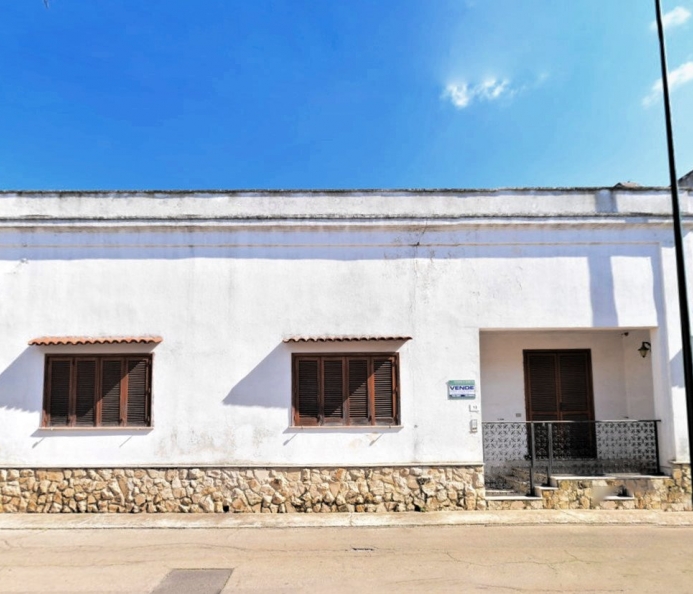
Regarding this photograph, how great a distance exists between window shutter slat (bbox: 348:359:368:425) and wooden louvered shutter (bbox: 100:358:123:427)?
4259 millimetres

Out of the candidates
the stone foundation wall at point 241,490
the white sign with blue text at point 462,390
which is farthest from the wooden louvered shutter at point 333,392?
the white sign with blue text at point 462,390

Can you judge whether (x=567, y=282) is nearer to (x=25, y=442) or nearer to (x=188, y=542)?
(x=188, y=542)

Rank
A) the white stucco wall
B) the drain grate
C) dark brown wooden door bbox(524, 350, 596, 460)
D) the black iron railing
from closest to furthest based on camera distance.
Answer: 1. the drain grate
2. the white stucco wall
3. the black iron railing
4. dark brown wooden door bbox(524, 350, 596, 460)

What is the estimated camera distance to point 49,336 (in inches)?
388

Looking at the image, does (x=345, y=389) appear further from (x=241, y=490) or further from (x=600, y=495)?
(x=600, y=495)

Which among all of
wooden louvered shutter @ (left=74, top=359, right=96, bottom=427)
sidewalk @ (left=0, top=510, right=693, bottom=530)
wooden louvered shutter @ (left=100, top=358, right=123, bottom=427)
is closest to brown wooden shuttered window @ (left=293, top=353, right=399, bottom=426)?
sidewalk @ (left=0, top=510, right=693, bottom=530)

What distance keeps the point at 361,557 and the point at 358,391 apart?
10.5 ft

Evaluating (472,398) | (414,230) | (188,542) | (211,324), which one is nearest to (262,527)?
(188,542)

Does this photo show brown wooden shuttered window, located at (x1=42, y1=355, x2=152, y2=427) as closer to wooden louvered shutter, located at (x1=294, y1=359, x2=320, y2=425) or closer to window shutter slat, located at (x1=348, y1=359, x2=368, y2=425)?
wooden louvered shutter, located at (x1=294, y1=359, x2=320, y2=425)

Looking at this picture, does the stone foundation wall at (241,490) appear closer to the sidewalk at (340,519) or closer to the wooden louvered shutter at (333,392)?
the sidewalk at (340,519)

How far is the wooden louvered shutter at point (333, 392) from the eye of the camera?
981cm

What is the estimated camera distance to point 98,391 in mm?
9828

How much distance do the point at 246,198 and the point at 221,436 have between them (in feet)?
14.9

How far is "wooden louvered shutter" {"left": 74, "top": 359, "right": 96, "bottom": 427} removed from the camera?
980 centimetres
